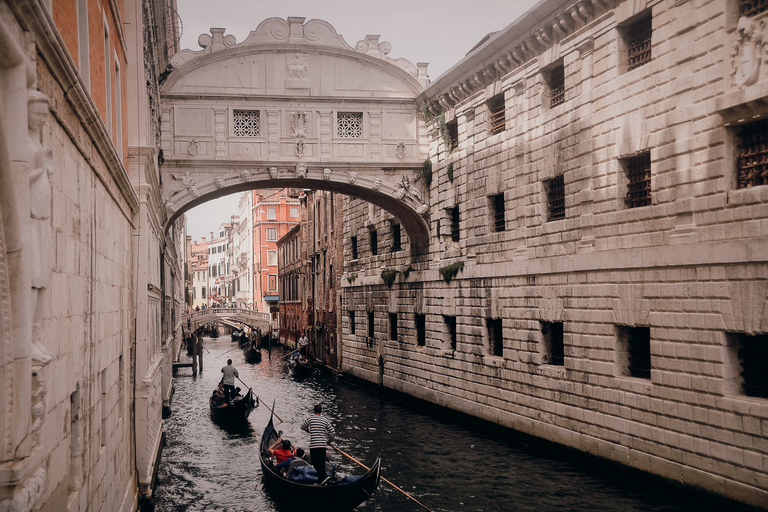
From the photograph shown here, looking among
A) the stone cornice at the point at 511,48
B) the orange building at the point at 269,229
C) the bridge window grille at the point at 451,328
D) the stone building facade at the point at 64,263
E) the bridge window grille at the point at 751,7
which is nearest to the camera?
the stone building facade at the point at 64,263

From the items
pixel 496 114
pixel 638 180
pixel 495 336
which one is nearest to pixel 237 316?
pixel 495 336

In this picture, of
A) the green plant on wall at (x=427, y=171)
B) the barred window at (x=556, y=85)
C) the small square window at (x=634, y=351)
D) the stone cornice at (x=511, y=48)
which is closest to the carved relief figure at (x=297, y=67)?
the stone cornice at (x=511, y=48)

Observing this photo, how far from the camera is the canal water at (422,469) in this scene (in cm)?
1070

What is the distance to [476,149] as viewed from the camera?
17.1 m

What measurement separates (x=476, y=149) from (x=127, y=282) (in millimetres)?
9668

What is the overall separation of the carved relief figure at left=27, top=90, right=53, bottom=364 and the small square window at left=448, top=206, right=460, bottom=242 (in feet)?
49.4

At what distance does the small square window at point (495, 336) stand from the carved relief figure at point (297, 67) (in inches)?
315

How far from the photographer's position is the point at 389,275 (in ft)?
72.8

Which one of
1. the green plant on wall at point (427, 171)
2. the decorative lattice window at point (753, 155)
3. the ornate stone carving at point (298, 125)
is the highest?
the ornate stone carving at point (298, 125)

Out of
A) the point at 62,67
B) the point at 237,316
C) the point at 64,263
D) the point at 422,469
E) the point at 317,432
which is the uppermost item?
the point at 62,67

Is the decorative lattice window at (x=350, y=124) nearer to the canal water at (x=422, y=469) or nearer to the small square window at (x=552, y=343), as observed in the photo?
the canal water at (x=422, y=469)

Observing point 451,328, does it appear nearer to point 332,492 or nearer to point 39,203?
point 332,492

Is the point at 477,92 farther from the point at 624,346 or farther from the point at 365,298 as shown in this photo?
the point at 365,298

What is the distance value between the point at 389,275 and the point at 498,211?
655cm
